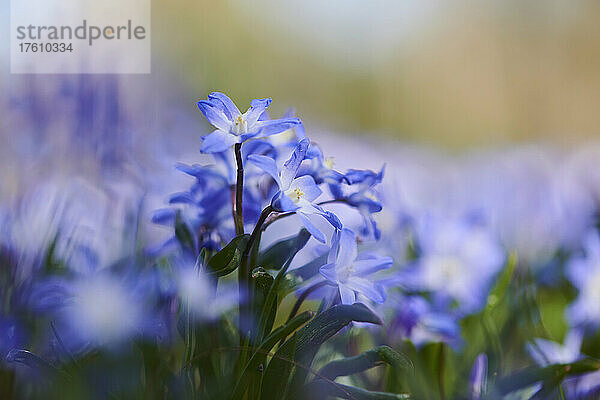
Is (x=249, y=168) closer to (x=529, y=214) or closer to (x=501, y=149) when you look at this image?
(x=529, y=214)

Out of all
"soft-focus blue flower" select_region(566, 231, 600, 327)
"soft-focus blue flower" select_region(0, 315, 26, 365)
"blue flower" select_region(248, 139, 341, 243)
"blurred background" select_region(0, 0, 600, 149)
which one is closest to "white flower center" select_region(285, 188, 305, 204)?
"blue flower" select_region(248, 139, 341, 243)

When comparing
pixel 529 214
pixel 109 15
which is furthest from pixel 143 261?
pixel 529 214

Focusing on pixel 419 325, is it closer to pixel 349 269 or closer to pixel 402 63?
pixel 349 269

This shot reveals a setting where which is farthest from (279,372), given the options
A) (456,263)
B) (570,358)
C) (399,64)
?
(399,64)

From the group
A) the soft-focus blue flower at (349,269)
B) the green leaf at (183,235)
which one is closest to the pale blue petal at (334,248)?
the soft-focus blue flower at (349,269)

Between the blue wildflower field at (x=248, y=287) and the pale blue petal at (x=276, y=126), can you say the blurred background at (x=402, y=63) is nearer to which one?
the blue wildflower field at (x=248, y=287)

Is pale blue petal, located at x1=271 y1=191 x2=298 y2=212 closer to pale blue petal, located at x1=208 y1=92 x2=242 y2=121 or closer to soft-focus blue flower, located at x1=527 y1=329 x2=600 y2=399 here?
pale blue petal, located at x1=208 y1=92 x2=242 y2=121
